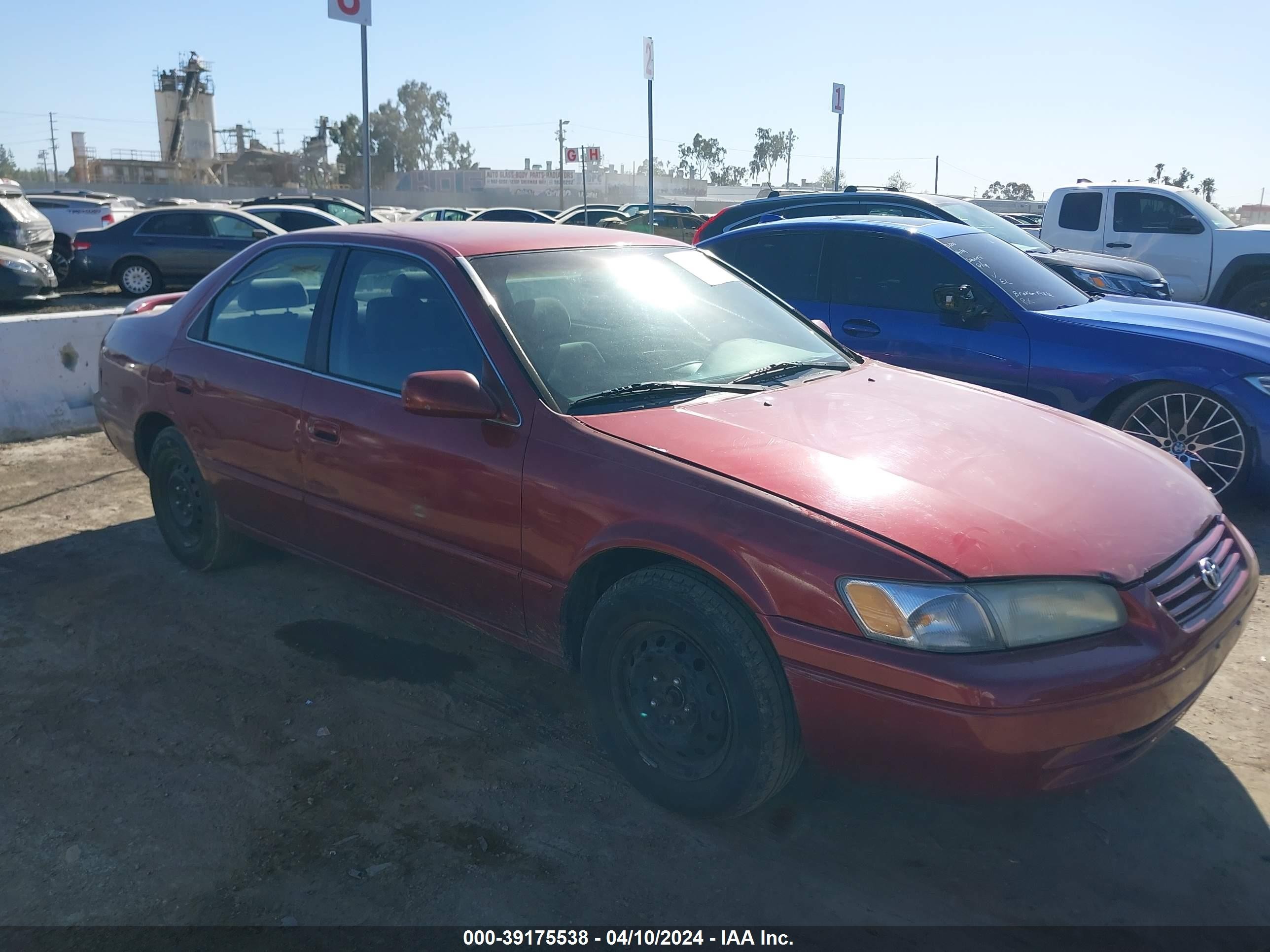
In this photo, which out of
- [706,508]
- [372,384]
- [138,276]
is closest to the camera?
[706,508]

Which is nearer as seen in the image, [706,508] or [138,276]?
[706,508]

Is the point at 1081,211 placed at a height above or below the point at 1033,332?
above

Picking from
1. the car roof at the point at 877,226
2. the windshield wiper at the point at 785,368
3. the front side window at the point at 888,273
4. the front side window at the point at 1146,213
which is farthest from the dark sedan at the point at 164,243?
the windshield wiper at the point at 785,368

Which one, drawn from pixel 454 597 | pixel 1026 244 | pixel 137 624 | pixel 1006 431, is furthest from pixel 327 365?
pixel 1026 244

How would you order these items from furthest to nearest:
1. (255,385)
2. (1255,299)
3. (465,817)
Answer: (1255,299)
(255,385)
(465,817)

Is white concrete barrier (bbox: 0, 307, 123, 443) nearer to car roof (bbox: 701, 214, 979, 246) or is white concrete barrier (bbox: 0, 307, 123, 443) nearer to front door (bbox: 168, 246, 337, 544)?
front door (bbox: 168, 246, 337, 544)

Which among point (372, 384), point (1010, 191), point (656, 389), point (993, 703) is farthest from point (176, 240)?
point (1010, 191)

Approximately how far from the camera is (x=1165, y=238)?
1181cm

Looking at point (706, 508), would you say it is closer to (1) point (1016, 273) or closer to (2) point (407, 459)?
(2) point (407, 459)

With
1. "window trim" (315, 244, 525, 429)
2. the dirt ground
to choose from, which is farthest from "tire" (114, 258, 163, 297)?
"window trim" (315, 244, 525, 429)

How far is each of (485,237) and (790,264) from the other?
133 inches

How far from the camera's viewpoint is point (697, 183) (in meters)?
60.7

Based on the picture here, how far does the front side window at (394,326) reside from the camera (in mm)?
3453

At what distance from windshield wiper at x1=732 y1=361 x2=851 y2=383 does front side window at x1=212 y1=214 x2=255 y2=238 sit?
13.3m
